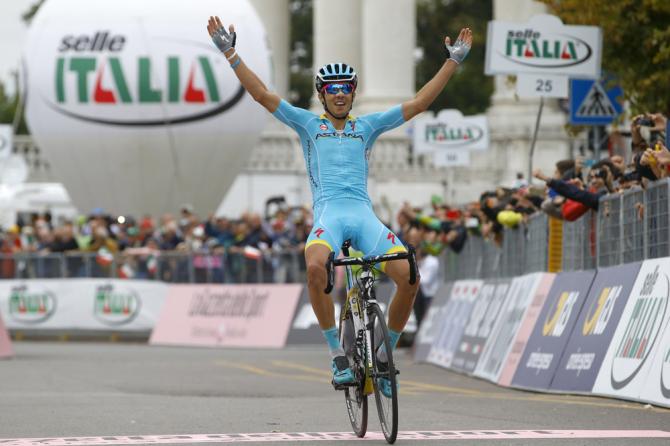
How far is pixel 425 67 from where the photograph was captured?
301 ft

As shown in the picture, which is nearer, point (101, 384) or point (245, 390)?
point (245, 390)

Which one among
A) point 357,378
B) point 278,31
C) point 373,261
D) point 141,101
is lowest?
point 357,378

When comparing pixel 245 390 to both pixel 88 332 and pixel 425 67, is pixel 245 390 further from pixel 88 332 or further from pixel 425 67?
pixel 425 67

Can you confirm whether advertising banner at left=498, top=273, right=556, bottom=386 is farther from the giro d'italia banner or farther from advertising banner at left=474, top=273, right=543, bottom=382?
the giro d'italia banner

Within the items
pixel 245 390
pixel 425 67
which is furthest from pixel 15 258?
pixel 425 67

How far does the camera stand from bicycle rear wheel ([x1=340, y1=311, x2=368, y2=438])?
11.6 m

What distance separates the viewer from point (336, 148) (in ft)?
40.4

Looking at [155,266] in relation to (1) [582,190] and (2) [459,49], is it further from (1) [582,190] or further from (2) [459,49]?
(2) [459,49]

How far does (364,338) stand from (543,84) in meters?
10.8

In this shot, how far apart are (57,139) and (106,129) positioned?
140 cm

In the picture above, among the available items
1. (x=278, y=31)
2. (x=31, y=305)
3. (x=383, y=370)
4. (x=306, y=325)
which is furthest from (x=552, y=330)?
(x=278, y=31)

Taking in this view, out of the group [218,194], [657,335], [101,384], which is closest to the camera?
[657,335]

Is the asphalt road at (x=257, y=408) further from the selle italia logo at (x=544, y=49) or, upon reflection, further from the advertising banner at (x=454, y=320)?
the selle italia logo at (x=544, y=49)


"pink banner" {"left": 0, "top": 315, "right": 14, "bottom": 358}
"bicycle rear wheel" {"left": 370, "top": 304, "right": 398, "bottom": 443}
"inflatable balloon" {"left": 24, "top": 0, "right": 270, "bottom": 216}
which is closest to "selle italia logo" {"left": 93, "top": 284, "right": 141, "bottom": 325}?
"inflatable balloon" {"left": 24, "top": 0, "right": 270, "bottom": 216}
